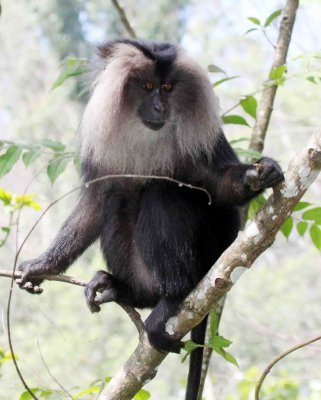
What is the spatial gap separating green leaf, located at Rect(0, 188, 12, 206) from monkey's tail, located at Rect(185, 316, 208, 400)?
1.20 meters

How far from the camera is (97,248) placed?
11.1 m

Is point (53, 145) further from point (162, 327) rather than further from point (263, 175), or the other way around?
point (263, 175)

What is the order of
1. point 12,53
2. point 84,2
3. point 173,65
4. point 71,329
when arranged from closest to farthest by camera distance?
point 173,65 → point 71,329 → point 84,2 → point 12,53

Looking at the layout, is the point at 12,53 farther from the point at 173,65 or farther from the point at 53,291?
the point at 173,65

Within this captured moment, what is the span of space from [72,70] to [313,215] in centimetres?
157

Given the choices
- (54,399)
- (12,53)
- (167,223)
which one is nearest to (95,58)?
(167,223)

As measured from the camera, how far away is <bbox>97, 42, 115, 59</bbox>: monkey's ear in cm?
333

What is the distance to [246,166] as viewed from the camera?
2959mm

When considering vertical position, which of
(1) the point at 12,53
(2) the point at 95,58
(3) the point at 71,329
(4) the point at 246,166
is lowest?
(3) the point at 71,329

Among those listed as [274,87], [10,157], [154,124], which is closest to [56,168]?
[10,157]

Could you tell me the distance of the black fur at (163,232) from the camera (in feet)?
9.91

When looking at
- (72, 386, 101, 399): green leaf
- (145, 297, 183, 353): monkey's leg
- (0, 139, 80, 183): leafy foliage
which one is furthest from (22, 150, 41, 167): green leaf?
(72, 386, 101, 399): green leaf

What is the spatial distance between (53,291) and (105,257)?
15.1 meters

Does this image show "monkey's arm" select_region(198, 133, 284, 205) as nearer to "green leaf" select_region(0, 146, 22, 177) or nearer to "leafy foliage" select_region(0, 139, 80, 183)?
"leafy foliage" select_region(0, 139, 80, 183)
